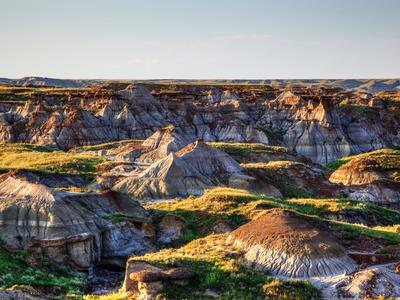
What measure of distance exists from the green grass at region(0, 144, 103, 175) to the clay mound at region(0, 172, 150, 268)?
24.5 m

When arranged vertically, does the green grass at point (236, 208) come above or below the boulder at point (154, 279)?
below

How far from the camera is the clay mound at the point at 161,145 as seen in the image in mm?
71875

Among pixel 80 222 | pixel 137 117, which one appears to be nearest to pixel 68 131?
pixel 137 117

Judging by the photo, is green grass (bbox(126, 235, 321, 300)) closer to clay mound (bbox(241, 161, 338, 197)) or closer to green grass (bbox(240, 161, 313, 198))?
clay mound (bbox(241, 161, 338, 197))

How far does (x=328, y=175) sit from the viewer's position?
2813 inches

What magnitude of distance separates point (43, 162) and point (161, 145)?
15.7 meters

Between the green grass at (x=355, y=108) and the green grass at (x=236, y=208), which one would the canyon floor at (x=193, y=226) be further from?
the green grass at (x=355, y=108)

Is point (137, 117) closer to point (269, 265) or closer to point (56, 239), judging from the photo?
point (56, 239)

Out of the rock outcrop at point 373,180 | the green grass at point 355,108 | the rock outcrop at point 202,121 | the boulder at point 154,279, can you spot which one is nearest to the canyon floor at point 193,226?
the boulder at point 154,279

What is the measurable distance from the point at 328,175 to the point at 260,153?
1494 cm

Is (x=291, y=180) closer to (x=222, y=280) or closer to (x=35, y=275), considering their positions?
(x=35, y=275)

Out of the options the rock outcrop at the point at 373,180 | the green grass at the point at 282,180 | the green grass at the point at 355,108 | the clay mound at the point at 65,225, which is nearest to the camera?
the clay mound at the point at 65,225

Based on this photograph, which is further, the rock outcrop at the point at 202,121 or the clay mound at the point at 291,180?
the rock outcrop at the point at 202,121

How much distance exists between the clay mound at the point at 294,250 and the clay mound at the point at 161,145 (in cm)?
4483
